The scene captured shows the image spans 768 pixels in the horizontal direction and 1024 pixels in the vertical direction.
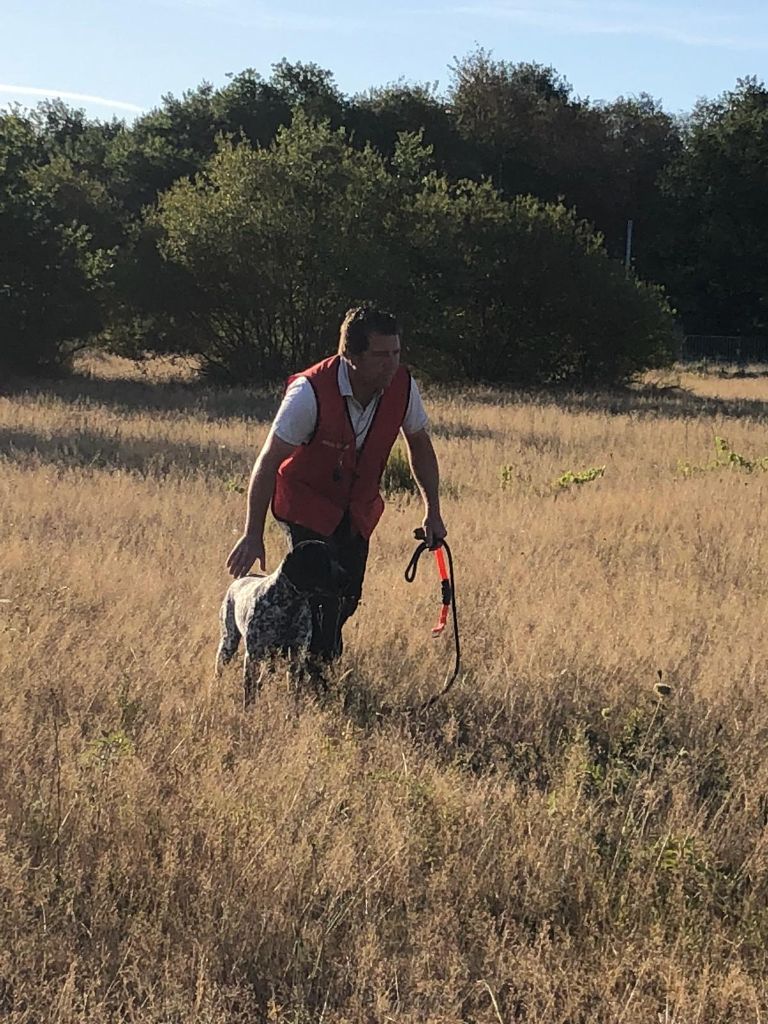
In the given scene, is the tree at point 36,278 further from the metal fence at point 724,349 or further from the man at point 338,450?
the metal fence at point 724,349

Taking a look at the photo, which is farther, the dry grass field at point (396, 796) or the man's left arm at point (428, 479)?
the man's left arm at point (428, 479)

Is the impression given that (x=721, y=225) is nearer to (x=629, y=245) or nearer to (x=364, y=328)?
(x=629, y=245)

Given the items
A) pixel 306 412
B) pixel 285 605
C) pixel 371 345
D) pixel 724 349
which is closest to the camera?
pixel 371 345

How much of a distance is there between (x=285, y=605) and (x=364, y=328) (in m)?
1.35

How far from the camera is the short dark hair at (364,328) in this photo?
4.17 metres

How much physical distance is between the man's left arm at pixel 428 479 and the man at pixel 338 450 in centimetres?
1

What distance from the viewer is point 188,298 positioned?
1073 inches

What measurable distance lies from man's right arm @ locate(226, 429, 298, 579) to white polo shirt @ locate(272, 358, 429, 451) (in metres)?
0.05

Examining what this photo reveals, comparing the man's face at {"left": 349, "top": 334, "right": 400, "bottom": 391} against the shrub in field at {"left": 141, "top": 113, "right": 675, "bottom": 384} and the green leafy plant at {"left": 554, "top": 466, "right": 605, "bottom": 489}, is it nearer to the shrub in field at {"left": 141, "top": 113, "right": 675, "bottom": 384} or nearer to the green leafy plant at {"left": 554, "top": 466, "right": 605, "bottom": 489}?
the green leafy plant at {"left": 554, "top": 466, "right": 605, "bottom": 489}

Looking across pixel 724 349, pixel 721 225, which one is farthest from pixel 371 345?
pixel 721 225

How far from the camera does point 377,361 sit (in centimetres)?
420

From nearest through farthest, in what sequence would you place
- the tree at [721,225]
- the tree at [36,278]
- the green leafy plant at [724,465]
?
the green leafy plant at [724,465] → the tree at [36,278] → the tree at [721,225]

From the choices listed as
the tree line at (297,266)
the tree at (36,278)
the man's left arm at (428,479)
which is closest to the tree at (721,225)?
the tree line at (297,266)

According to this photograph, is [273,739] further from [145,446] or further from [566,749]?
[145,446]
